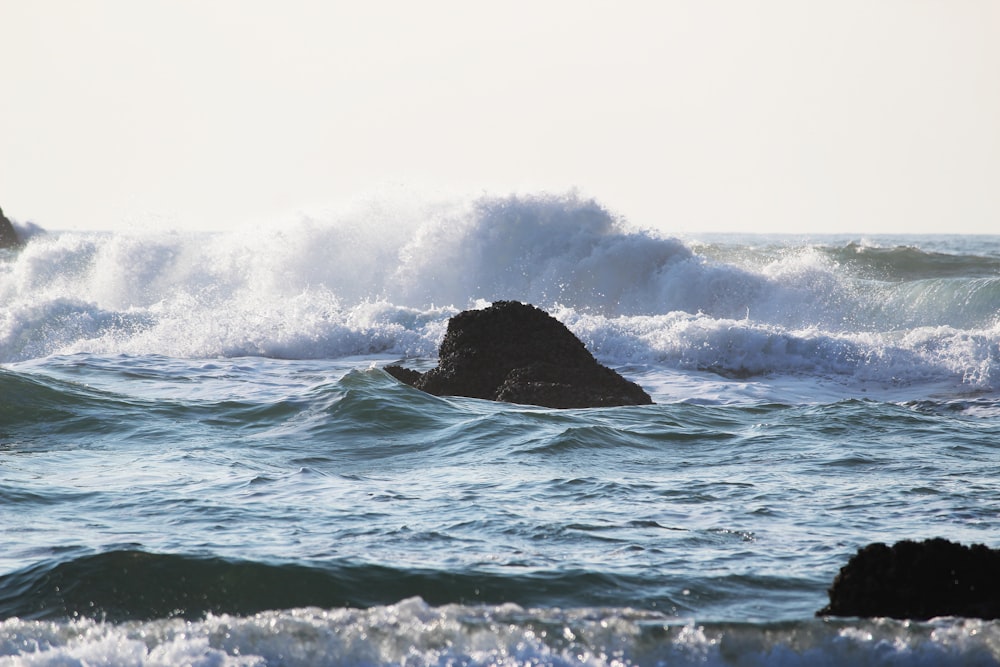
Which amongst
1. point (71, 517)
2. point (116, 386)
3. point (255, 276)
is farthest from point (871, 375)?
point (255, 276)

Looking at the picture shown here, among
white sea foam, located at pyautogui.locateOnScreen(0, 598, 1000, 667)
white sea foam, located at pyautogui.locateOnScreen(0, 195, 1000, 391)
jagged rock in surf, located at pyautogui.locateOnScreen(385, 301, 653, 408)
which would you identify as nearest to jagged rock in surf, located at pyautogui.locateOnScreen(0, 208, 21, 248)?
white sea foam, located at pyautogui.locateOnScreen(0, 195, 1000, 391)

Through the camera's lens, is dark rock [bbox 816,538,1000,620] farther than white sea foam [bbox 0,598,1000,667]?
Yes

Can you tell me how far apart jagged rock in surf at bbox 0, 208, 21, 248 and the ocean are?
101 ft

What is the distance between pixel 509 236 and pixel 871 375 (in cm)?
1028

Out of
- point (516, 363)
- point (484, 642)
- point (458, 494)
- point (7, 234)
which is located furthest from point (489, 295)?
point (7, 234)

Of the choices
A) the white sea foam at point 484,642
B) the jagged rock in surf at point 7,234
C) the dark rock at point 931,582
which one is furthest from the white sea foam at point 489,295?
the jagged rock in surf at point 7,234

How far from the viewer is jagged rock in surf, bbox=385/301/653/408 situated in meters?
9.96

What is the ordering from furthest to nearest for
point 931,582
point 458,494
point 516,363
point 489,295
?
point 489,295 → point 516,363 → point 458,494 → point 931,582

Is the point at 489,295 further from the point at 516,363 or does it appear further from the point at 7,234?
the point at 7,234

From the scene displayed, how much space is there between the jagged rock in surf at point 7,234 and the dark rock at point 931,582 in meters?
45.6

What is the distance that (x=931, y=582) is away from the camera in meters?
3.85

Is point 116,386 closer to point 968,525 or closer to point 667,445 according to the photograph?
point 667,445

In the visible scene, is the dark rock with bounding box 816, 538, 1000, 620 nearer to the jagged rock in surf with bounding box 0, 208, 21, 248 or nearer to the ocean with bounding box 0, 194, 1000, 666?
the ocean with bounding box 0, 194, 1000, 666

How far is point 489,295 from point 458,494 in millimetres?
15774
